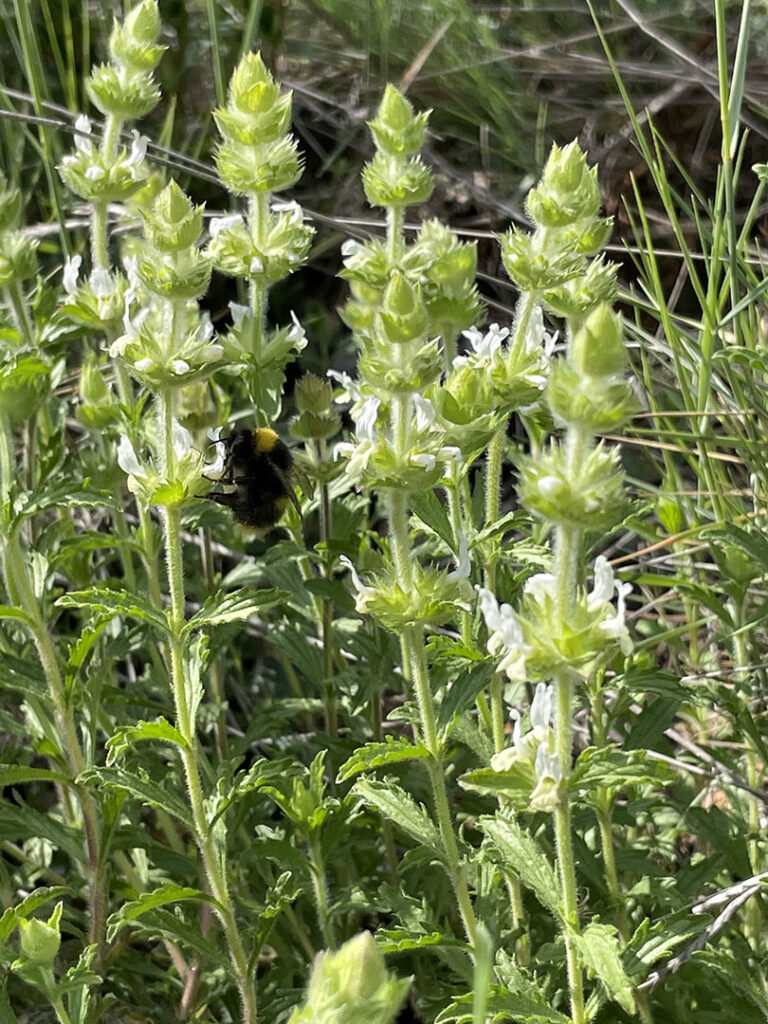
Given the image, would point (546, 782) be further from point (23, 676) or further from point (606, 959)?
point (23, 676)

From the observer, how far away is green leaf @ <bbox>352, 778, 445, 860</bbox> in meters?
1.78

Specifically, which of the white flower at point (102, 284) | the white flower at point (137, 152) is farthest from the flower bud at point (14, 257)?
the white flower at point (137, 152)

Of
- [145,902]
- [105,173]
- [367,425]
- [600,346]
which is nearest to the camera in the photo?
[600,346]

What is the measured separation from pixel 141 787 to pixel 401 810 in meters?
0.43

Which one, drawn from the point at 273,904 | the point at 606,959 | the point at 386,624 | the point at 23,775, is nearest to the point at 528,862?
the point at 606,959

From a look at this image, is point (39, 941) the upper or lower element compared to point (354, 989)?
lower

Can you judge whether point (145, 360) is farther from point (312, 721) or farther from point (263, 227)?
point (312, 721)

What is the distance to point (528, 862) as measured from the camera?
1.68m

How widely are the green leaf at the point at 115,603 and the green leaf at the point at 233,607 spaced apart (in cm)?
5

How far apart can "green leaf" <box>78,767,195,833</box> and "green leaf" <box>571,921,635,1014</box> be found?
668 millimetres

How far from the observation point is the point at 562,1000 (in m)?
2.14

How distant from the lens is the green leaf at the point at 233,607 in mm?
1812

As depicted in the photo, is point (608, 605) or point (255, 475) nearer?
point (608, 605)

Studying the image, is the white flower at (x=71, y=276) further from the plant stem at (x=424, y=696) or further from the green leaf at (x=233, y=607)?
the plant stem at (x=424, y=696)
